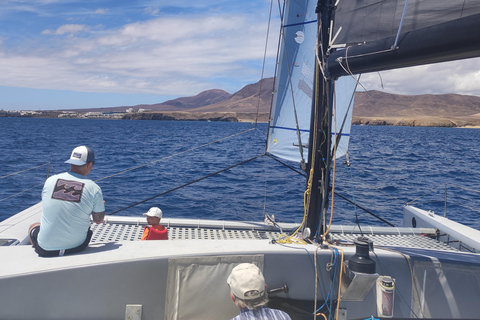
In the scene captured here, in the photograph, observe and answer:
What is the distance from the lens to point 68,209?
3.13 m

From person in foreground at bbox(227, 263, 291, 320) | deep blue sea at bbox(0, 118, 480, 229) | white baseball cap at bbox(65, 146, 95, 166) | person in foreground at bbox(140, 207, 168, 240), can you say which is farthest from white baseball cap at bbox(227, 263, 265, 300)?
deep blue sea at bbox(0, 118, 480, 229)

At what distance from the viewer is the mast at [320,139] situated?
3.92m

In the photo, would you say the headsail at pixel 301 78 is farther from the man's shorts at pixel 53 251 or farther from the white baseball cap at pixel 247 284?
the white baseball cap at pixel 247 284

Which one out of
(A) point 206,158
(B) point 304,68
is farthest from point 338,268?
(A) point 206,158

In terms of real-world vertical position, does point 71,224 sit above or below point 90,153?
below

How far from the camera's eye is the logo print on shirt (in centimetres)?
311

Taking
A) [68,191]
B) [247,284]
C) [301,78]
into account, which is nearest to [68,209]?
[68,191]

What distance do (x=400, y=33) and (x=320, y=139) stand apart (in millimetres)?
1293

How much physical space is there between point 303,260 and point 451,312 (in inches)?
50.8

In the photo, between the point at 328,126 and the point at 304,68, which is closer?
the point at 328,126

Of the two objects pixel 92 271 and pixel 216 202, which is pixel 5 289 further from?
pixel 216 202

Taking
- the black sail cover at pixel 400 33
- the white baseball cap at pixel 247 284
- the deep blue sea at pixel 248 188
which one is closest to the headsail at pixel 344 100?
the deep blue sea at pixel 248 188

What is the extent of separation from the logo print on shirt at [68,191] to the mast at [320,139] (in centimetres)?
208

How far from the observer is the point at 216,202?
12.3 meters
